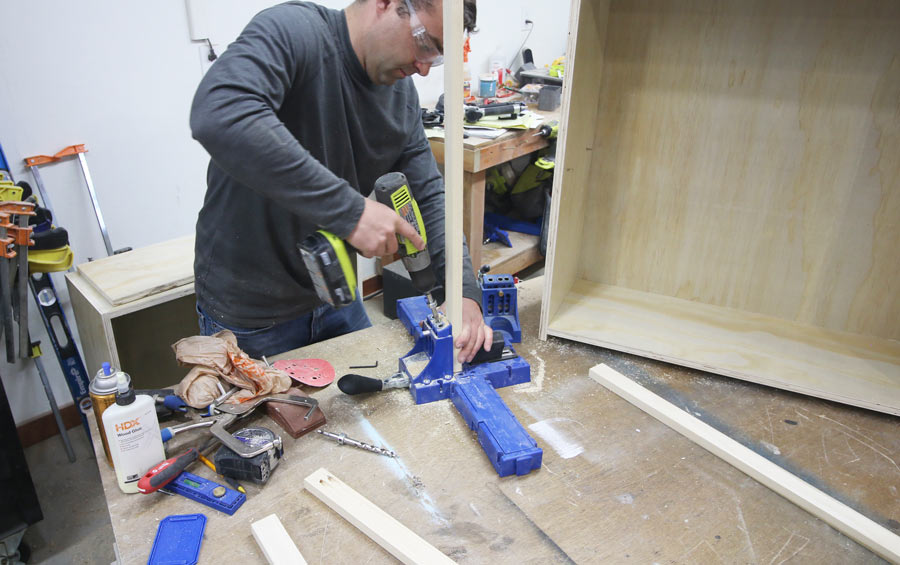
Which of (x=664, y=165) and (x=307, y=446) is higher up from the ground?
(x=664, y=165)

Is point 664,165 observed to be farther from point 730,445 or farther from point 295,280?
point 295,280

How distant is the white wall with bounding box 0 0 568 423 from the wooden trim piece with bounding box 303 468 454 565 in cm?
148

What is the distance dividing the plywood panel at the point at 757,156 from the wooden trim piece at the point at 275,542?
1.19 meters

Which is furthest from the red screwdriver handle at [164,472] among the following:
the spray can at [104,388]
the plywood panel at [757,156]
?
the plywood panel at [757,156]

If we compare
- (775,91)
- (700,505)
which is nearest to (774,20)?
(775,91)

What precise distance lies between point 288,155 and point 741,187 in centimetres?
115

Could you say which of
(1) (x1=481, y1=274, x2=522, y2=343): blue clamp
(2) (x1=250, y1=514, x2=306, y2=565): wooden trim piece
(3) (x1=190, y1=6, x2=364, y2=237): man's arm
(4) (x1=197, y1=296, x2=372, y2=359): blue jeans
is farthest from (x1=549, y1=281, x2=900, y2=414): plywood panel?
(2) (x1=250, y1=514, x2=306, y2=565): wooden trim piece

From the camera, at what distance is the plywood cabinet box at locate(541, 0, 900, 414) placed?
1290mm

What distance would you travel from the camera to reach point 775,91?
1381mm

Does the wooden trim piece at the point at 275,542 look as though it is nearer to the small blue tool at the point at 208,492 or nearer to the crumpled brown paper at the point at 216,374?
the small blue tool at the point at 208,492

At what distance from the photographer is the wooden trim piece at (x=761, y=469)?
0.91 metres

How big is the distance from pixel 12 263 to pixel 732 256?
2.04m

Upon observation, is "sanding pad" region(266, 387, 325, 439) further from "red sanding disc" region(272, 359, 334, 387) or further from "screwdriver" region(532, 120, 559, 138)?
"screwdriver" region(532, 120, 559, 138)

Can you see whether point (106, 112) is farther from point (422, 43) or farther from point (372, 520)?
point (372, 520)
